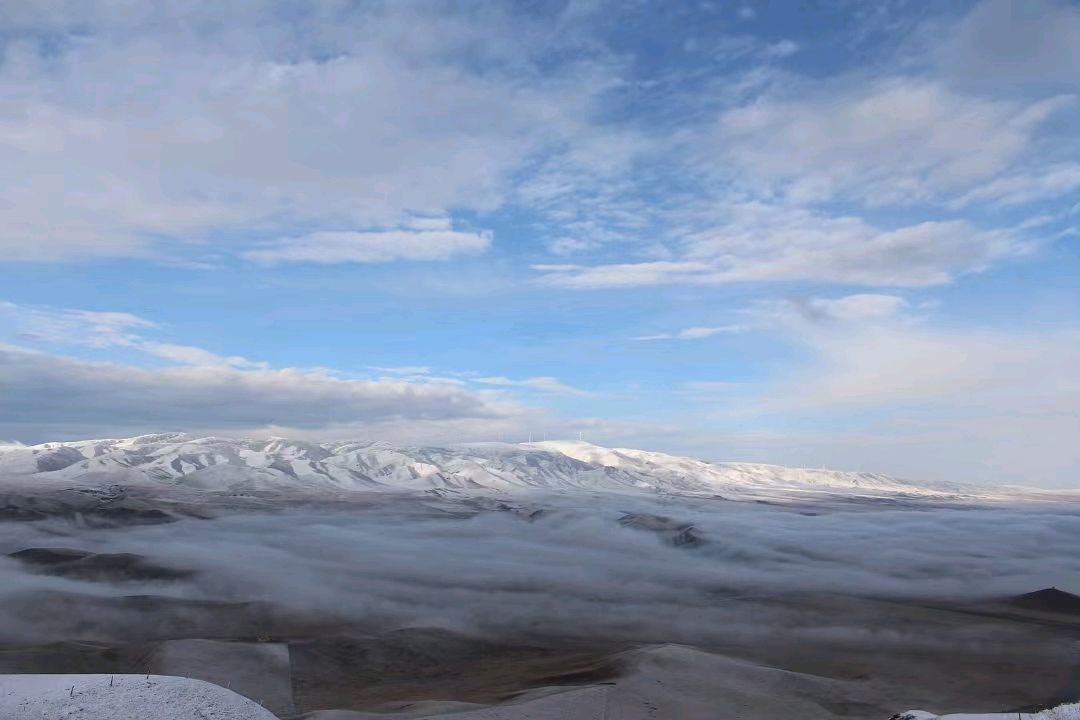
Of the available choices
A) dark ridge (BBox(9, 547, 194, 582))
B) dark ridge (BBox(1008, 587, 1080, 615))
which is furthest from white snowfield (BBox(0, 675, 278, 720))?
dark ridge (BBox(1008, 587, 1080, 615))

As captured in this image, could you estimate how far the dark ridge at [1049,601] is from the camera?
2007 inches

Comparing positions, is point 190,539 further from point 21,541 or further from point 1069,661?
point 1069,661

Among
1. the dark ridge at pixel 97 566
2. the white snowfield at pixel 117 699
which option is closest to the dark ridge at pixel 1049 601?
the white snowfield at pixel 117 699

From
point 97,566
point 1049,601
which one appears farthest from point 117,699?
point 97,566

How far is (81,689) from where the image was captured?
12.5 m

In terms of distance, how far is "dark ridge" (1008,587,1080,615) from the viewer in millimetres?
50969

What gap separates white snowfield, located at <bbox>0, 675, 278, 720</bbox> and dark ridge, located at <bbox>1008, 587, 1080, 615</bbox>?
56.9 meters

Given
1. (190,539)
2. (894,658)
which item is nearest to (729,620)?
(894,658)

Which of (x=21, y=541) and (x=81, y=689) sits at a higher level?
(x=81, y=689)

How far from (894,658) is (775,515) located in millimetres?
137926

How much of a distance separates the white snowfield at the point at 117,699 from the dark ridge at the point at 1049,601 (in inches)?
2240

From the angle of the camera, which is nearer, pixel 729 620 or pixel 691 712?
pixel 691 712

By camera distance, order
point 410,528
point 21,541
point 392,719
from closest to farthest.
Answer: point 392,719 → point 21,541 → point 410,528

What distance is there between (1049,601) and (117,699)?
6132 cm
